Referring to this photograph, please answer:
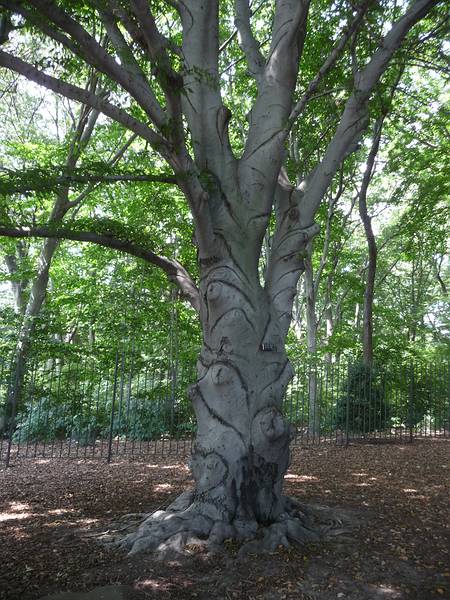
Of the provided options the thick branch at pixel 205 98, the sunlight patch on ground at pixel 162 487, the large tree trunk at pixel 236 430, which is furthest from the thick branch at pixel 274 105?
the sunlight patch on ground at pixel 162 487

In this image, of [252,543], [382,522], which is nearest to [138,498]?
[252,543]

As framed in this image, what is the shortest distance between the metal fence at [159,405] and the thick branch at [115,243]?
447 cm

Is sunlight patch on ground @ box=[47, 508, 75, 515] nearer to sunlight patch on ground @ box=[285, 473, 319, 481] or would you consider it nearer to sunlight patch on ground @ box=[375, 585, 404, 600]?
sunlight patch on ground @ box=[285, 473, 319, 481]

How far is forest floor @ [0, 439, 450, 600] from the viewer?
3514 millimetres

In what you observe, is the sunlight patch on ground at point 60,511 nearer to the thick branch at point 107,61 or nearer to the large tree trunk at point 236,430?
the large tree trunk at point 236,430

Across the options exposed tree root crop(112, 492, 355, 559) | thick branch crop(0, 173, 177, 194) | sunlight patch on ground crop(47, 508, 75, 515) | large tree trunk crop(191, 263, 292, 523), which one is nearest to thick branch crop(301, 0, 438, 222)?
large tree trunk crop(191, 263, 292, 523)

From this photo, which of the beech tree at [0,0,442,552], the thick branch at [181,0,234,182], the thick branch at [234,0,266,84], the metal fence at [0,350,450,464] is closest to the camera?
the beech tree at [0,0,442,552]

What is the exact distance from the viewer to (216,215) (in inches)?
187

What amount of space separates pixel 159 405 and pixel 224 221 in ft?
22.9

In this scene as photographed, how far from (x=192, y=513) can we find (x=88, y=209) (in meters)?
13.9

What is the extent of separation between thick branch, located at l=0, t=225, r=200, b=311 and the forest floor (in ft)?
8.51

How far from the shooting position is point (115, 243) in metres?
5.23

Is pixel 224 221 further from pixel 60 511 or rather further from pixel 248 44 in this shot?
pixel 60 511

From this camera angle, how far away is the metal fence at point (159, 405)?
10219 millimetres
